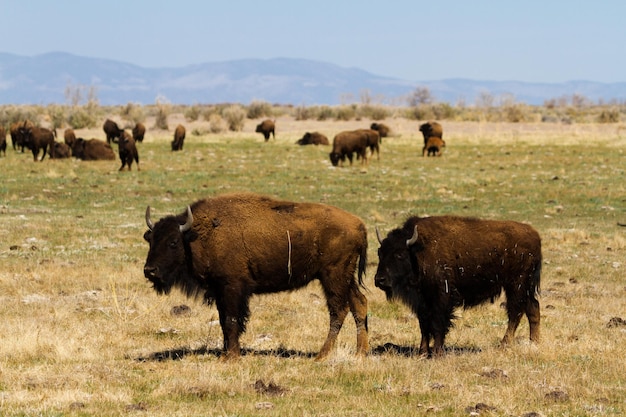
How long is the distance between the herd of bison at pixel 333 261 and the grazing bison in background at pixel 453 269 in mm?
12

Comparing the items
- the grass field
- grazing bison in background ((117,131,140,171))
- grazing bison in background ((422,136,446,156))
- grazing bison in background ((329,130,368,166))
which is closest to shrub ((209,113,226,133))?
grazing bison in background ((422,136,446,156))

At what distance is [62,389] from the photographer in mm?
8258

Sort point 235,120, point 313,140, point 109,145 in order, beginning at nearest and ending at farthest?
point 109,145, point 313,140, point 235,120

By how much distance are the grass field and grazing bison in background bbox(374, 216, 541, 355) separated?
52 centimetres

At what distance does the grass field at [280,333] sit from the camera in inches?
318

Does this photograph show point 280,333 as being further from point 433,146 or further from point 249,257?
point 433,146

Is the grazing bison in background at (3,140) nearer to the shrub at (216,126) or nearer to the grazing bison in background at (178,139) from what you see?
the grazing bison in background at (178,139)

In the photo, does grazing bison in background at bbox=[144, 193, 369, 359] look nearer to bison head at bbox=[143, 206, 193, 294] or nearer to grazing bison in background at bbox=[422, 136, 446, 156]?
bison head at bbox=[143, 206, 193, 294]

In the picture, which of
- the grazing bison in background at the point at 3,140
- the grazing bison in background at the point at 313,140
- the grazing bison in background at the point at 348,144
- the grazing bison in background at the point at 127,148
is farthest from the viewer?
the grazing bison in background at the point at 313,140

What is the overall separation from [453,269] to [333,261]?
57.9 inches

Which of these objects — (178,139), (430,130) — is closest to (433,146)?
(430,130)

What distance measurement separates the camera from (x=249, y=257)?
1025cm

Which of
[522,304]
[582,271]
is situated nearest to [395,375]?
[522,304]

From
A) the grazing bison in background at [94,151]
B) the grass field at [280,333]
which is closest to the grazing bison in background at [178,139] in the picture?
the grazing bison in background at [94,151]
